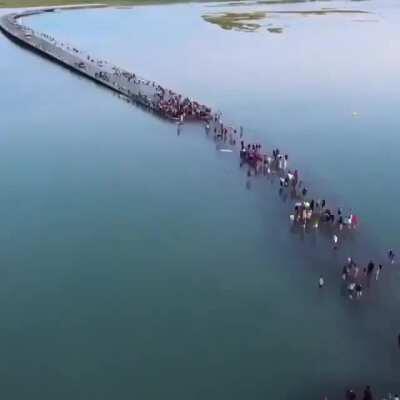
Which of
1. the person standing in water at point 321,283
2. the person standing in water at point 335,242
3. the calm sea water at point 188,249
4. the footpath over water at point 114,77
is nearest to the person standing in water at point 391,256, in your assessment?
the calm sea water at point 188,249

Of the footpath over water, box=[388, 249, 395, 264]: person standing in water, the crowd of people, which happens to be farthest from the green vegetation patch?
box=[388, 249, 395, 264]: person standing in water

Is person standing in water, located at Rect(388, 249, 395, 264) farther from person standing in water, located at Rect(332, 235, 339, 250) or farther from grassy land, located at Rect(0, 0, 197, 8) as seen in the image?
grassy land, located at Rect(0, 0, 197, 8)

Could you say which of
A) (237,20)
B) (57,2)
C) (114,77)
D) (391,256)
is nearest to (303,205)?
(391,256)

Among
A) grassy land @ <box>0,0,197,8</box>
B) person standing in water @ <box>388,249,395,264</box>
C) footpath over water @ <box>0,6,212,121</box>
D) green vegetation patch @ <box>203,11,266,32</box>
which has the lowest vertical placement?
person standing in water @ <box>388,249,395,264</box>

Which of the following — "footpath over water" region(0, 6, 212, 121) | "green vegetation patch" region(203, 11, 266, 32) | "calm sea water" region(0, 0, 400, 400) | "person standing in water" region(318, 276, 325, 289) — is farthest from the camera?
"green vegetation patch" region(203, 11, 266, 32)

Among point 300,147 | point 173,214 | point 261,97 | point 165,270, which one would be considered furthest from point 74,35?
point 165,270

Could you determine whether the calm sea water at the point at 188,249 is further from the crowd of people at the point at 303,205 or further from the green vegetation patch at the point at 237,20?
the green vegetation patch at the point at 237,20

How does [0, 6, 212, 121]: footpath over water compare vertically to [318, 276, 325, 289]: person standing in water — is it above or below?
above
